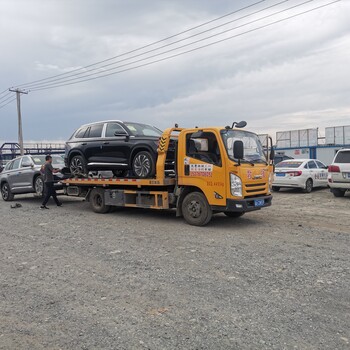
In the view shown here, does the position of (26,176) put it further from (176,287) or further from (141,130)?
(176,287)

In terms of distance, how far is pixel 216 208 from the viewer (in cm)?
854

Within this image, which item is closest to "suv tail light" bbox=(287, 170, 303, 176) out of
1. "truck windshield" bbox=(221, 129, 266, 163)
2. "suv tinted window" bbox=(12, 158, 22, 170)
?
"truck windshield" bbox=(221, 129, 266, 163)

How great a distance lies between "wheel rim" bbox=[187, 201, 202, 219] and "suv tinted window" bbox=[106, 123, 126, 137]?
295 centimetres

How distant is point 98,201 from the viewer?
11453 mm

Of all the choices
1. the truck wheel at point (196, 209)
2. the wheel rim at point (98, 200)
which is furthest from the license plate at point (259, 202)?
the wheel rim at point (98, 200)

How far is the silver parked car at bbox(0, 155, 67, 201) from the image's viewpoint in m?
13.5

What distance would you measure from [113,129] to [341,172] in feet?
27.7

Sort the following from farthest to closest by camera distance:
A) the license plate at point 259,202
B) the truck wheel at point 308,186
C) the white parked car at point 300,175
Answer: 1. the truck wheel at point 308,186
2. the white parked car at point 300,175
3. the license plate at point 259,202

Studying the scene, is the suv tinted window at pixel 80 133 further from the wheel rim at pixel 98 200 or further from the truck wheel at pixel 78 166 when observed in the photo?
the wheel rim at pixel 98 200

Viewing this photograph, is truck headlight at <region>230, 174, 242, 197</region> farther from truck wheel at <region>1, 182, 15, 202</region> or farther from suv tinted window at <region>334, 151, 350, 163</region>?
truck wheel at <region>1, 182, 15, 202</region>

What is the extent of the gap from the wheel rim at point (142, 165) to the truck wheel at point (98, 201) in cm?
175

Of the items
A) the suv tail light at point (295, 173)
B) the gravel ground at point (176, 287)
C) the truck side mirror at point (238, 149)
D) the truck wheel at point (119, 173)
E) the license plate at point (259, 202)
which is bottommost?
the gravel ground at point (176, 287)

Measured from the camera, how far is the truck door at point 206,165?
27.6 feet

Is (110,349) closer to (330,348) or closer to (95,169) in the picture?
(330,348)
